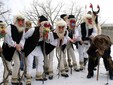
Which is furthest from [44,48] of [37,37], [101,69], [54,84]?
[101,69]

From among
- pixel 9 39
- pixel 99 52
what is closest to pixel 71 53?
pixel 99 52

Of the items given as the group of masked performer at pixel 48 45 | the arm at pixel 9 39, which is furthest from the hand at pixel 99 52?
the arm at pixel 9 39

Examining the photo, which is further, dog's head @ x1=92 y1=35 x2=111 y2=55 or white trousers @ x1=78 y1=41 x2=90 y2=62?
white trousers @ x1=78 y1=41 x2=90 y2=62

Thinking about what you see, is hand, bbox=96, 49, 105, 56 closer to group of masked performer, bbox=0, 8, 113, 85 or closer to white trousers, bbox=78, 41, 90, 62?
group of masked performer, bbox=0, 8, 113, 85

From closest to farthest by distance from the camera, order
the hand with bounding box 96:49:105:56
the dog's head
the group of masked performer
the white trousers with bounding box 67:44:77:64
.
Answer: the group of masked performer
the dog's head
the hand with bounding box 96:49:105:56
the white trousers with bounding box 67:44:77:64

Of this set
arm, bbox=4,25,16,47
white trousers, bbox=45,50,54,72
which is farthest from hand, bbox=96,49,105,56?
arm, bbox=4,25,16,47

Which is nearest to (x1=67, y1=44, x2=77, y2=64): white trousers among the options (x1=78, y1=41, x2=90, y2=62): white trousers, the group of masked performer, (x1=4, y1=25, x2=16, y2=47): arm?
the group of masked performer

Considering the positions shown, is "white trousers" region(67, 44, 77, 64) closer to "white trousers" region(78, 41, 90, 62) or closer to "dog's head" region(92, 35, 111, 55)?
"white trousers" region(78, 41, 90, 62)

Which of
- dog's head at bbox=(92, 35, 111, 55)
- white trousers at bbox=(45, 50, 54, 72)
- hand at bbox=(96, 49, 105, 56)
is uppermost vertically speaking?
dog's head at bbox=(92, 35, 111, 55)

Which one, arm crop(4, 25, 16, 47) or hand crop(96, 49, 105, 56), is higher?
arm crop(4, 25, 16, 47)

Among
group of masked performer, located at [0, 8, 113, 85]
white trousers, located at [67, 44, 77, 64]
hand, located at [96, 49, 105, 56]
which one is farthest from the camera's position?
white trousers, located at [67, 44, 77, 64]

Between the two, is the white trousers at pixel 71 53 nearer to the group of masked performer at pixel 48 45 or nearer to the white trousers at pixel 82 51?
the group of masked performer at pixel 48 45

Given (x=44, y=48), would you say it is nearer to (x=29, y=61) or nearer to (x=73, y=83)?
(x=29, y=61)

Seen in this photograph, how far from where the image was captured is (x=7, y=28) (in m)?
7.43
